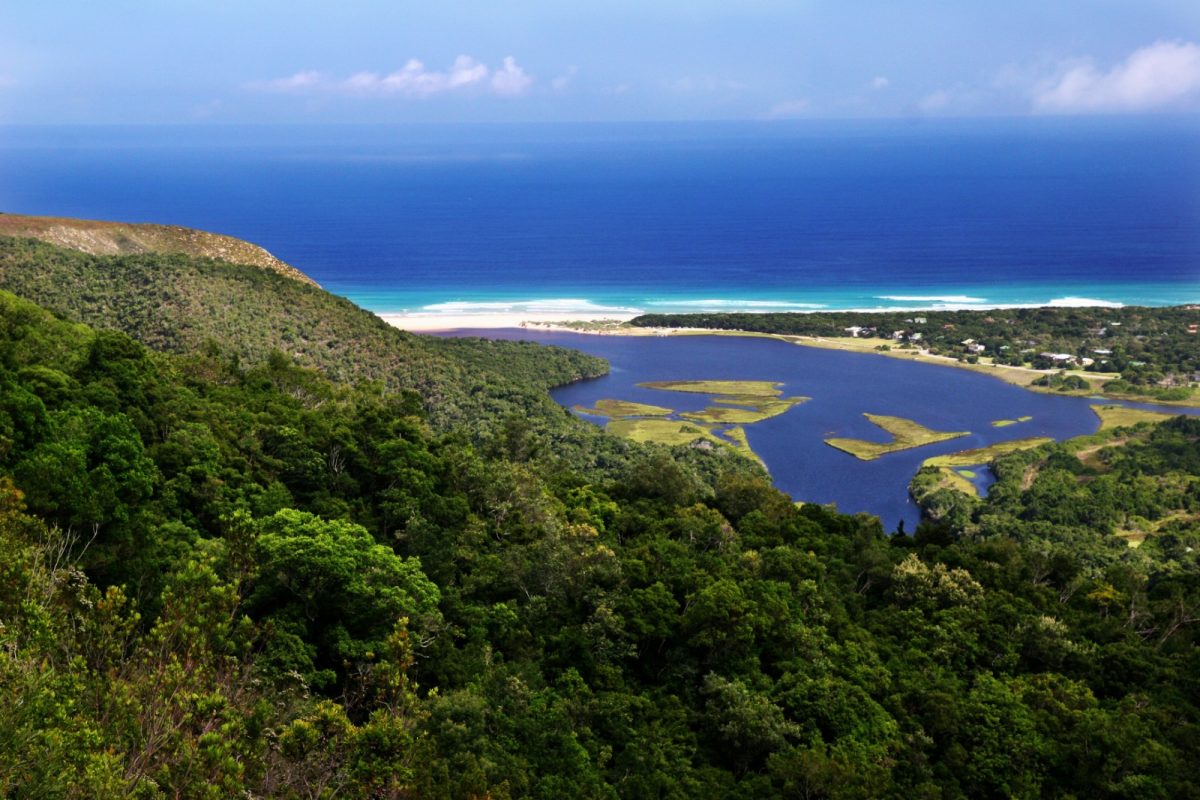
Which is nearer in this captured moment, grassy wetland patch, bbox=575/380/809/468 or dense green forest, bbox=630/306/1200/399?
grassy wetland patch, bbox=575/380/809/468

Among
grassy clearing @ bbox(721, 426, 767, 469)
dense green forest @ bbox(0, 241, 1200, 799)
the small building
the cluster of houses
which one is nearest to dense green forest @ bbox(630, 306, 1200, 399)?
the cluster of houses

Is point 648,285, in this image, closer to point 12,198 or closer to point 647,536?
point 647,536

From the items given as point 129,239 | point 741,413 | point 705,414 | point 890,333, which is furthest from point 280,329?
point 890,333

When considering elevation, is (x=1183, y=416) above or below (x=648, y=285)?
below

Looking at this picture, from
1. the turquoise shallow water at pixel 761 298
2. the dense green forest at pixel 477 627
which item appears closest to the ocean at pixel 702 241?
the turquoise shallow water at pixel 761 298

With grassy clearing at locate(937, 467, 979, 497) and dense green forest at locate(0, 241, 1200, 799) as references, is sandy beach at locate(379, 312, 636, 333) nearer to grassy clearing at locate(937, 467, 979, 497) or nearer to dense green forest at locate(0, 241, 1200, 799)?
grassy clearing at locate(937, 467, 979, 497)

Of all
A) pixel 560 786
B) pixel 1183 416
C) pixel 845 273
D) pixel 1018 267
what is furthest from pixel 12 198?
pixel 560 786
